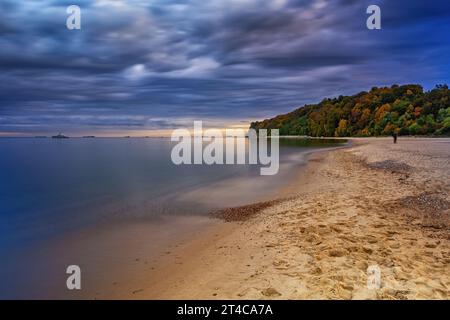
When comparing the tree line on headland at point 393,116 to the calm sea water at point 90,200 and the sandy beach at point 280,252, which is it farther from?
the sandy beach at point 280,252

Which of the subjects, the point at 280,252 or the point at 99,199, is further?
the point at 99,199

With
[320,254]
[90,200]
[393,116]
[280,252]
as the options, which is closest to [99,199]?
[90,200]

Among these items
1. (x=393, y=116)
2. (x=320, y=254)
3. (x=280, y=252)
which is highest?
(x=393, y=116)

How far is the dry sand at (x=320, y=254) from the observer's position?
16.3ft

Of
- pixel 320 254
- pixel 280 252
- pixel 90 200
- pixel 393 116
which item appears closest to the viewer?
pixel 320 254

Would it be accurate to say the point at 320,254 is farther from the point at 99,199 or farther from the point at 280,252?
the point at 99,199

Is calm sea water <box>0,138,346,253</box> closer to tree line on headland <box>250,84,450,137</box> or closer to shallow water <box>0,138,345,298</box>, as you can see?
shallow water <box>0,138,345,298</box>

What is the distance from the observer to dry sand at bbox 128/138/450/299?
498 centimetres

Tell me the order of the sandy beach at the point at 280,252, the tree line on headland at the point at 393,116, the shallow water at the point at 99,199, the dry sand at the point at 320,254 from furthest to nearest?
the tree line on headland at the point at 393,116
the shallow water at the point at 99,199
the sandy beach at the point at 280,252
the dry sand at the point at 320,254

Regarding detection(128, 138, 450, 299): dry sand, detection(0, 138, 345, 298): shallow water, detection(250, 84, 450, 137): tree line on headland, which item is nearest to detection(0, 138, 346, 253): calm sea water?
detection(0, 138, 345, 298): shallow water

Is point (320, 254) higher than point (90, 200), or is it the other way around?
point (320, 254)

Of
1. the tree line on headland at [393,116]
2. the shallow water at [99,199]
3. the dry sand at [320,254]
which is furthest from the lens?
the tree line on headland at [393,116]

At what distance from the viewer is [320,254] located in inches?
248

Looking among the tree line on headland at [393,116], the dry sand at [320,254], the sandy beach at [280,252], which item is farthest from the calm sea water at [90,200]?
the tree line on headland at [393,116]
